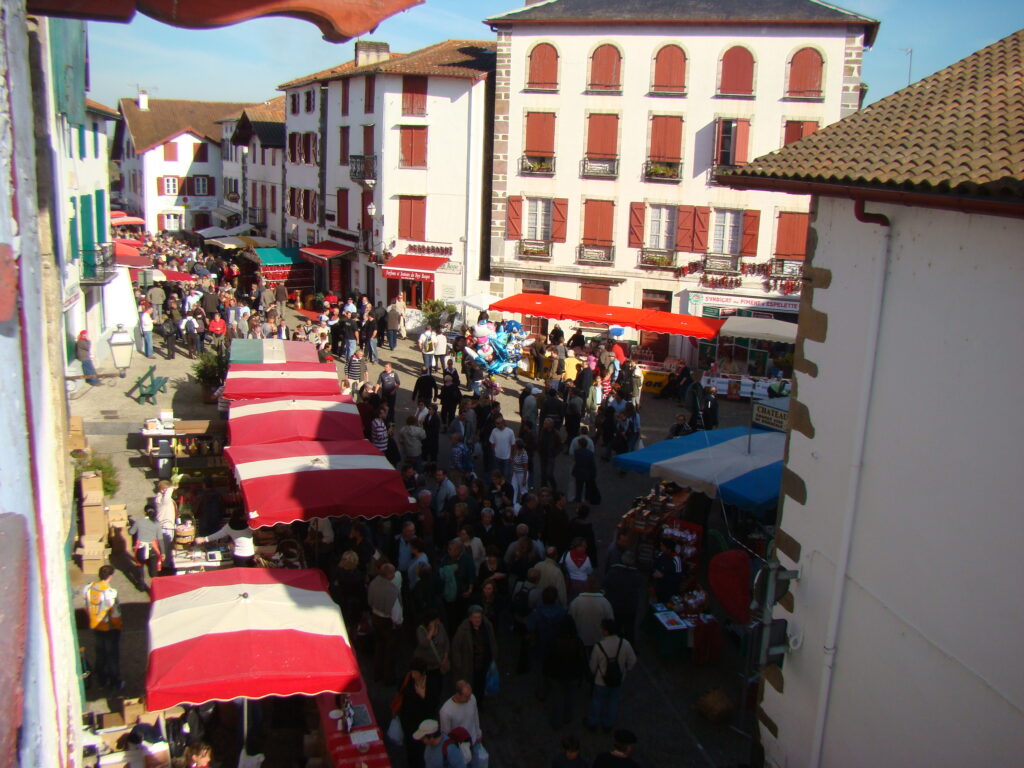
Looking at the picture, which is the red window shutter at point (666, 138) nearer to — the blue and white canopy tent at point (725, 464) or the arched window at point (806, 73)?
the arched window at point (806, 73)

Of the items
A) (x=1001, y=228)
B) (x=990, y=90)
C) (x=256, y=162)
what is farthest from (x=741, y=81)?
(x=256, y=162)

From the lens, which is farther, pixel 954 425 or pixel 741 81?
pixel 741 81

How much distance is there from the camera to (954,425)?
614 centimetres

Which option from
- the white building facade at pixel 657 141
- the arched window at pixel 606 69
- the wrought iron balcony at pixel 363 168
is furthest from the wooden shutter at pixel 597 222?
the wrought iron balcony at pixel 363 168

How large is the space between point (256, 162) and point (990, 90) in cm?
4497

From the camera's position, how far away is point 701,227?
92.5ft

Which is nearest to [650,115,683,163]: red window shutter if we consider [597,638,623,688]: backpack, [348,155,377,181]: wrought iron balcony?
[348,155,377,181]: wrought iron balcony

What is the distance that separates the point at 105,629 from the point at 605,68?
78.6 ft

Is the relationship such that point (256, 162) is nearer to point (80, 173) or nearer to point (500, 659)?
point (80, 173)

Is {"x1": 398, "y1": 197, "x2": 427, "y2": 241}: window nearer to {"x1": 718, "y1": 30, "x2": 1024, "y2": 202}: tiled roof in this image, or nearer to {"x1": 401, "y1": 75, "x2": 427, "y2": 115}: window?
{"x1": 401, "y1": 75, "x2": 427, "y2": 115}: window

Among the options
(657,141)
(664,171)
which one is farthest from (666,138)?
(664,171)

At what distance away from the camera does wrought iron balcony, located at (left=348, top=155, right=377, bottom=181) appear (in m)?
32.4

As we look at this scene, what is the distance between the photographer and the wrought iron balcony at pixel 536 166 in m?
29.4

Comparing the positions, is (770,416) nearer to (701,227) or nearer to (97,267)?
(97,267)
